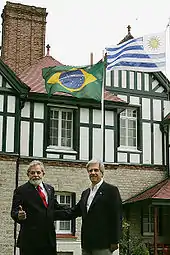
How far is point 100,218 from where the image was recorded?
18.0 feet

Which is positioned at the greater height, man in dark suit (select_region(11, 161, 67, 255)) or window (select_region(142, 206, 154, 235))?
man in dark suit (select_region(11, 161, 67, 255))

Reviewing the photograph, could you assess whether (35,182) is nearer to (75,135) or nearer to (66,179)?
(66,179)

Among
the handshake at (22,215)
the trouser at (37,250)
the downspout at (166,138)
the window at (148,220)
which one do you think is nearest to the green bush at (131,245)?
the window at (148,220)

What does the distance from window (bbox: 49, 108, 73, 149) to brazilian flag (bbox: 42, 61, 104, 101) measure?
168 cm

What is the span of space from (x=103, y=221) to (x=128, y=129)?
41.3ft

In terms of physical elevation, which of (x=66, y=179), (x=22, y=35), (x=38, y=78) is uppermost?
(x=22, y=35)

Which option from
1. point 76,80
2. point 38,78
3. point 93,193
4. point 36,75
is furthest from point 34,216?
point 36,75

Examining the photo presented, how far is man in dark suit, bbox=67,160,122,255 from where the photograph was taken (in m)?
5.43

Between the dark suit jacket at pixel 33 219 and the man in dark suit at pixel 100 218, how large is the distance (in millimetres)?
413

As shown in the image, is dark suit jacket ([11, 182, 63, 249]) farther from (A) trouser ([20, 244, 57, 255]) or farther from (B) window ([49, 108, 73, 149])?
(B) window ([49, 108, 73, 149])

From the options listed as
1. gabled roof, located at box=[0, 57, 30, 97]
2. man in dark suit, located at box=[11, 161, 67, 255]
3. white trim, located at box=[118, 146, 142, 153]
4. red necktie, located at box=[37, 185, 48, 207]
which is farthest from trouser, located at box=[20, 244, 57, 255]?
white trim, located at box=[118, 146, 142, 153]

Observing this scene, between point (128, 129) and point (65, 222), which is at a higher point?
point (128, 129)

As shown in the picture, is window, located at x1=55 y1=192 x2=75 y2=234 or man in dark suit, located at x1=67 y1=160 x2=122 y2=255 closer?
man in dark suit, located at x1=67 y1=160 x2=122 y2=255

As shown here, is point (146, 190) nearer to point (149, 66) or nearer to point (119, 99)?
point (119, 99)
